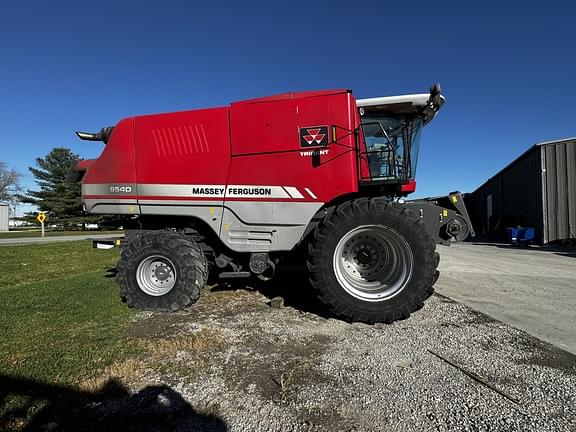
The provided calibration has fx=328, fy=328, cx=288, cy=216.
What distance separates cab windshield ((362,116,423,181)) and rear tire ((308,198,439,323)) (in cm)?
62

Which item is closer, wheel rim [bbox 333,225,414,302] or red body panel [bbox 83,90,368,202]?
wheel rim [bbox 333,225,414,302]

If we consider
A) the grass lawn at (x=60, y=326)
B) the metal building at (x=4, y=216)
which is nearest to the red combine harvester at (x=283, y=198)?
the grass lawn at (x=60, y=326)

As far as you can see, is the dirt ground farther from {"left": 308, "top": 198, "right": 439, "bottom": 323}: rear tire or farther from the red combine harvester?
the red combine harvester

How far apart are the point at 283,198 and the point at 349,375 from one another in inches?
87.6

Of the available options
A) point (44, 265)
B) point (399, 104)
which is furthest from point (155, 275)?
point (44, 265)

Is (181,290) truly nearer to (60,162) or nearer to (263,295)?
(263,295)

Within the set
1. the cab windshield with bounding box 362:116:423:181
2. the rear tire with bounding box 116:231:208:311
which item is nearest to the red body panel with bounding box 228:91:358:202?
the cab windshield with bounding box 362:116:423:181

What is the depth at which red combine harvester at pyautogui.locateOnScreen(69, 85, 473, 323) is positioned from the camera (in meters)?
3.83

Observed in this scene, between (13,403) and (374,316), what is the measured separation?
10.5ft

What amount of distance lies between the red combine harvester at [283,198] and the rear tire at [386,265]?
12 mm

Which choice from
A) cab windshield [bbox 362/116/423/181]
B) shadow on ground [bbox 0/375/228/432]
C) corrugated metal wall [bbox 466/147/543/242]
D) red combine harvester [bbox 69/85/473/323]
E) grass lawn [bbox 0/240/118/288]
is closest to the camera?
shadow on ground [bbox 0/375/228/432]

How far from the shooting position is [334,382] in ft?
8.34

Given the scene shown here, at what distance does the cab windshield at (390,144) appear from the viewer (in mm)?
4348

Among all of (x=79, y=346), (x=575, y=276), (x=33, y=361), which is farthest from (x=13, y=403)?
(x=575, y=276)
